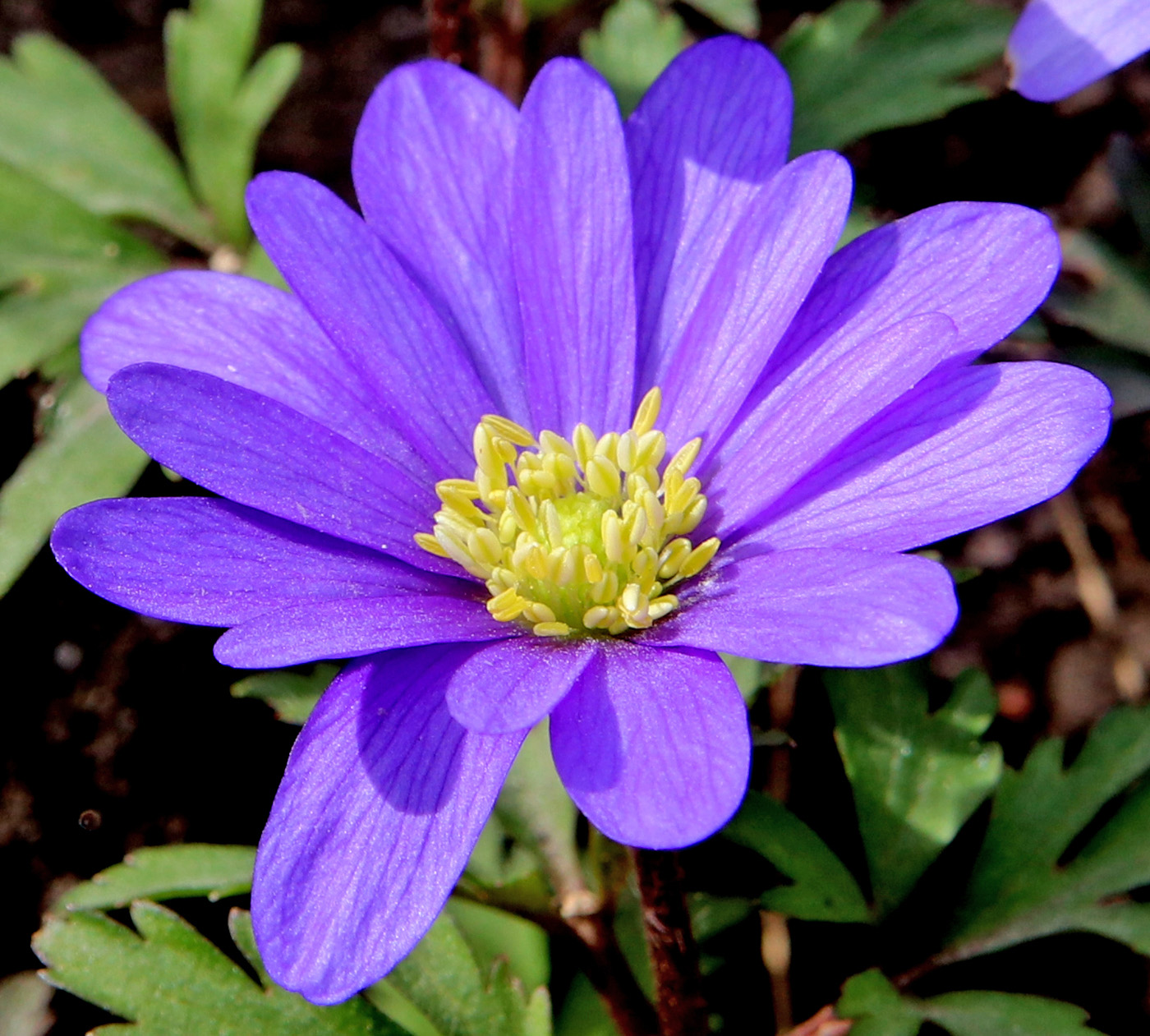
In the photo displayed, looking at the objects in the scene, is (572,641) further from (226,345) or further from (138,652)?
(138,652)

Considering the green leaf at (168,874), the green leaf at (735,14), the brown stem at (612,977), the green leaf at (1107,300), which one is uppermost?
the green leaf at (735,14)

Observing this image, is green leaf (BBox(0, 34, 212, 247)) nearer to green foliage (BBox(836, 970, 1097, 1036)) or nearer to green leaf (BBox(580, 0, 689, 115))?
green leaf (BBox(580, 0, 689, 115))

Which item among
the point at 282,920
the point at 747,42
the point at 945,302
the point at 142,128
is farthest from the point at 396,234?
the point at 142,128

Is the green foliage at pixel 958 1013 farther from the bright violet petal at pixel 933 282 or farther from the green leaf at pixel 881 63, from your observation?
the green leaf at pixel 881 63

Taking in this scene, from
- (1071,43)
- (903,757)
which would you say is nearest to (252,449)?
(903,757)

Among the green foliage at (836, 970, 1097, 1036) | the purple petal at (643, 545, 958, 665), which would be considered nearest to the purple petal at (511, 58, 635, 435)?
the purple petal at (643, 545, 958, 665)

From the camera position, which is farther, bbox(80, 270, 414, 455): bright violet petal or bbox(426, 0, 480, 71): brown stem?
bbox(426, 0, 480, 71): brown stem

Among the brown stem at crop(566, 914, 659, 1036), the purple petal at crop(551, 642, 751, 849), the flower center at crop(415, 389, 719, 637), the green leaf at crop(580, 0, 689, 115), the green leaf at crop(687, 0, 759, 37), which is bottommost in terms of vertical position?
the brown stem at crop(566, 914, 659, 1036)

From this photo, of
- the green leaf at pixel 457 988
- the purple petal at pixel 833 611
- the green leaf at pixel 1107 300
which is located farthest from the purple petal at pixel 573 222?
the green leaf at pixel 1107 300
